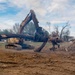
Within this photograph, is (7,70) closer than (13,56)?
Yes

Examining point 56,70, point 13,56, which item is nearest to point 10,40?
point 13,56

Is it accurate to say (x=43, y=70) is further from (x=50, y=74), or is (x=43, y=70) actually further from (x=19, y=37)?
(x=19, y=37)

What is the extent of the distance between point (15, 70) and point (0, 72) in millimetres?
866

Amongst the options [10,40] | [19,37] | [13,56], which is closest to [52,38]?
[19,37]

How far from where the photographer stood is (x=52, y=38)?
2289 cm

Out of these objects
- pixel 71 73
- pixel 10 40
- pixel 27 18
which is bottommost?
pixel 71 73

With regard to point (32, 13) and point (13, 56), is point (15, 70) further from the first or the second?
point (32, 13)

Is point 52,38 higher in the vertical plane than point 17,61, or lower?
higher

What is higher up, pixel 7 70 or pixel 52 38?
pixel 52 38

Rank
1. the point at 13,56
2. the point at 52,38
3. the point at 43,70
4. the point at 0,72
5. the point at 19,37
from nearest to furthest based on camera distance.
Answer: the point at 0,72
the point at 43,70
the point at 13,56
the point at 52,38
the point at 19,37

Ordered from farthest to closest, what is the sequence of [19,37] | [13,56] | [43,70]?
[19,37] → [13,56] → [43,70]

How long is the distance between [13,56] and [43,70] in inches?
156

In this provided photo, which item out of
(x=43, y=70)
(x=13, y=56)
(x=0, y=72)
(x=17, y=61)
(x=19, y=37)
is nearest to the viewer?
(x=0, y=72)

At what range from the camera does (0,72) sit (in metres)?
10.1
